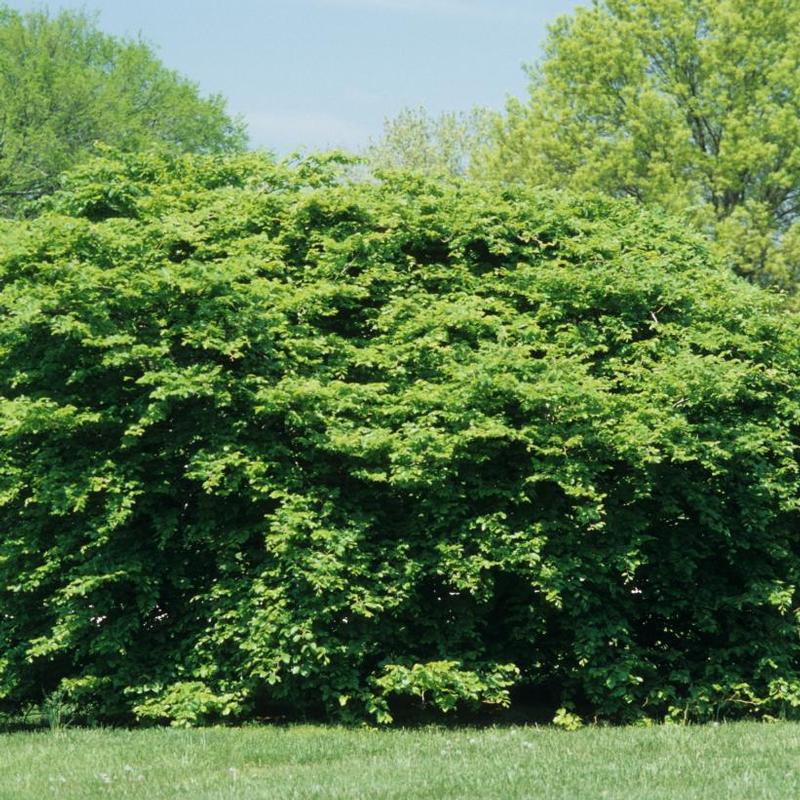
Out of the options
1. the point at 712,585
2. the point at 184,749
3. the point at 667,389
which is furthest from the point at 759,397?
the point at 184,749

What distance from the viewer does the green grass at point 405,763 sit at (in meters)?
6.37

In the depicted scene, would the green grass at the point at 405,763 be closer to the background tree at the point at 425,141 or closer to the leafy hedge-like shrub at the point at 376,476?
the leafy hedge-like shrub at the point at 376,476

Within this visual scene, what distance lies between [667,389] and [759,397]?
2.63 feet

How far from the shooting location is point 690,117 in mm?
25844

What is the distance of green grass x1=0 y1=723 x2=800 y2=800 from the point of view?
20.9ft

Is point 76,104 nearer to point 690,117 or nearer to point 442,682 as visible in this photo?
point 690,117

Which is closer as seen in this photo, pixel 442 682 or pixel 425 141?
pixel 442 682

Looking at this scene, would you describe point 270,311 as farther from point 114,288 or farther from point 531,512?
point 531,512

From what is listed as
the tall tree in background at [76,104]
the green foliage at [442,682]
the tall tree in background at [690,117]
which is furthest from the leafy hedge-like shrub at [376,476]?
the tall tree in background at [76,104]

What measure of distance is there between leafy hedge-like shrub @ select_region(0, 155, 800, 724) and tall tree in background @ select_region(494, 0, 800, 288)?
590 inches

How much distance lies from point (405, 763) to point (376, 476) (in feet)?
8.14

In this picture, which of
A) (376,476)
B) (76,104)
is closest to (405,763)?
(376,476)

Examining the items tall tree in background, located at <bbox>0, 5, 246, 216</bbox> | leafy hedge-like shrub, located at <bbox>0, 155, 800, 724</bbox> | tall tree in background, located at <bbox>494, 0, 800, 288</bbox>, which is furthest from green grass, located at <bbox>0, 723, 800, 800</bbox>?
tall tree in background, located at <bbox>0, 5, 246, 216</bbox>

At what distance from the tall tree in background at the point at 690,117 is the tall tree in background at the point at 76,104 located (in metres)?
12.0
